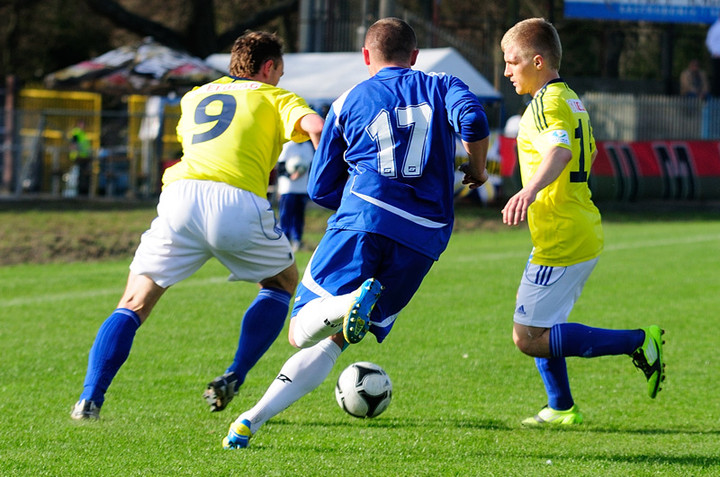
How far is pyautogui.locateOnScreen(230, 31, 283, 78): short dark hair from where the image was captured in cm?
525

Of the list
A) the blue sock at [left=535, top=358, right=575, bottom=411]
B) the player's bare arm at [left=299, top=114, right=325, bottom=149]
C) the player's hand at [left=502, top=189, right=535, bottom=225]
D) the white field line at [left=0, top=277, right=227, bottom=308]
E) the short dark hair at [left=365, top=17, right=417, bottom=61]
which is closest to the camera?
the player's hand at [left=502, top=189, right=535, bottom=225]

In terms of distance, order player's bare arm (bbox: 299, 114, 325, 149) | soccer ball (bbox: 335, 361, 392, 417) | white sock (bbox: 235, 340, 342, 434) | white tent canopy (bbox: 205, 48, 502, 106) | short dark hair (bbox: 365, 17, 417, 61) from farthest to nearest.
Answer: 1. white tent canopy (bbox: 205, 48, 502, 106)
2. soccer ball (bbox: 335, 361, 392, 417)
3. player's bare arm (bbox: 299, 114, 325, 149)
4. short dark hair (bbox: 365, 17, 417, 61)
5. white sock (bbox: 235, 340, 342, 434)

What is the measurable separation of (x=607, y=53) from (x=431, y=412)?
27293 millimetres

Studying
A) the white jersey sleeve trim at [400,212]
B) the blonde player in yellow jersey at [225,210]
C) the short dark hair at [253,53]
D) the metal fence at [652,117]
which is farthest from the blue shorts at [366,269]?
the metal fence at [652,117]

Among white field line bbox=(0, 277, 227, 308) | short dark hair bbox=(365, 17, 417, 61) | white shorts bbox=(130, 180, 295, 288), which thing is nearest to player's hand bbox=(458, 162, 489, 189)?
short dark hair bbox=(365, 17, 417, 61)

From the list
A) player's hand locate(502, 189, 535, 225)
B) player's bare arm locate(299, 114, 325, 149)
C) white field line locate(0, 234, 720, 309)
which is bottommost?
white field line locate(0, 234, 720, 309)

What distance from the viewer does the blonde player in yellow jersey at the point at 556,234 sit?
484cm

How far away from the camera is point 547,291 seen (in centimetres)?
491

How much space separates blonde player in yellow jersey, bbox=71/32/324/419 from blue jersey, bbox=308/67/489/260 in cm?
43

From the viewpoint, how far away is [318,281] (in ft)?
14.4

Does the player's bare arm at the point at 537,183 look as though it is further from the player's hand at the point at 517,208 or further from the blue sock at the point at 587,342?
the blue sock at the point at 587,342

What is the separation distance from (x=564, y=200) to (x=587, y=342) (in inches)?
28.1

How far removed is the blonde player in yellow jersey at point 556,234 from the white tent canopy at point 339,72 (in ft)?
48.8

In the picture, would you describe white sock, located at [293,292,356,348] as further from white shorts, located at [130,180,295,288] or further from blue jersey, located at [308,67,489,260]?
white shorts, located at [130,180,295,288]
